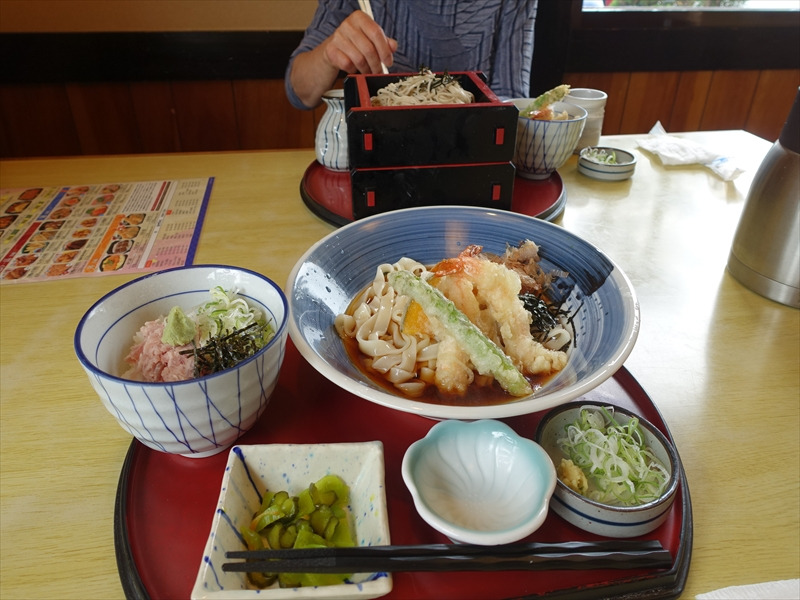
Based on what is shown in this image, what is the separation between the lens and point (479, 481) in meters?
0.85

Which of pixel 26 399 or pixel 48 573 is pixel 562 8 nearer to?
pixel 26 399

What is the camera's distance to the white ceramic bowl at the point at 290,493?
0.67m

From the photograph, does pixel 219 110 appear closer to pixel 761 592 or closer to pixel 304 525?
pixel 304 525

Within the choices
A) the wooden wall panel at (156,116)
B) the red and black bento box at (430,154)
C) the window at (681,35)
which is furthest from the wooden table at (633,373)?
the window at (681,35)

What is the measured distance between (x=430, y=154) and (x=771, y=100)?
411cm

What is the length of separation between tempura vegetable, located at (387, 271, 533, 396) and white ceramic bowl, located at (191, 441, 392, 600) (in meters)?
0.27

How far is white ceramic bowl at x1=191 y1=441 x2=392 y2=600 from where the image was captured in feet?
2.19

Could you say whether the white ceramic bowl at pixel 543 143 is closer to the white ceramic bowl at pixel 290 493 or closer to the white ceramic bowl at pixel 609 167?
the white ceramic bowl at pixel 609 167

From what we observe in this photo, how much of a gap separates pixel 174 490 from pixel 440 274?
0.63 meters

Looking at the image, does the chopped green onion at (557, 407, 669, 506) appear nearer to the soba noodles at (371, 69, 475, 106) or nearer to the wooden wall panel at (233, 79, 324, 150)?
the soba noodles at (371, 69, 475, 106)

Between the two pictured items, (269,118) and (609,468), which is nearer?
(609,468)

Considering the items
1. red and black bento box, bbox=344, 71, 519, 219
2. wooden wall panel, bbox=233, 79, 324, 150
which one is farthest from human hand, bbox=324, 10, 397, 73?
wooden wall panel, bbox=233, 79, 324, 150

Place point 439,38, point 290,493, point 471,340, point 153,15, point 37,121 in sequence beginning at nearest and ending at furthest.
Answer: point 290,493
point 471,340
point 439,38
point 153,15
point 37,121

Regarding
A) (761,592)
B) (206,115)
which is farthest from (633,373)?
(206,115)
